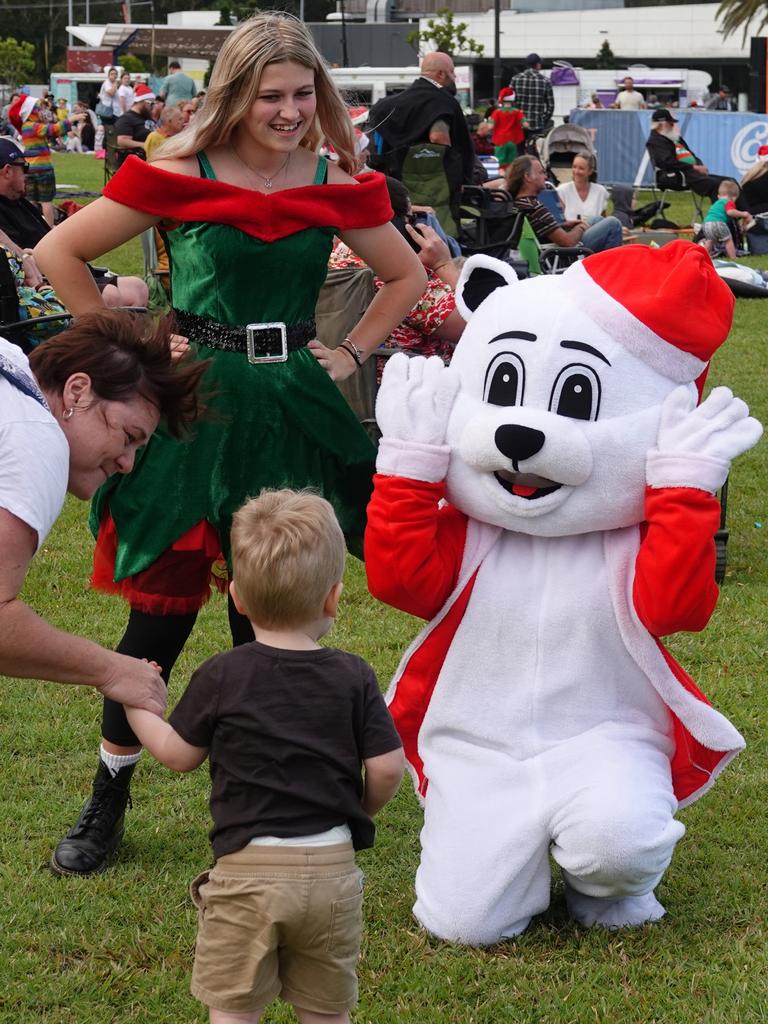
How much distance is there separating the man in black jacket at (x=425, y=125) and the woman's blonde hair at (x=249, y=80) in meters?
7.66

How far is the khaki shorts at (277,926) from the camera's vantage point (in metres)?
2.41

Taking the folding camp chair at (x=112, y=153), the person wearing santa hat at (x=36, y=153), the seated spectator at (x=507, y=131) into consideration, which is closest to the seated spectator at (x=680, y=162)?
the seated spectator at (x=507, y=131)

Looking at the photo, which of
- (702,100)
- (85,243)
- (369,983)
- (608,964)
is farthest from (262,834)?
(702,100)

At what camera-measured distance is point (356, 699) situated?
8.11 ft

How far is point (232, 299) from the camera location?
3449 millimetres

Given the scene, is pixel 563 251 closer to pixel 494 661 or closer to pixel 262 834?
pixel 494 661

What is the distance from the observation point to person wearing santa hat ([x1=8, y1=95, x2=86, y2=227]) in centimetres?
1389

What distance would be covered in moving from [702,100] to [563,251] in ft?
107

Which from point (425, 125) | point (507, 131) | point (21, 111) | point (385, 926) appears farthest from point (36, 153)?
point (385, 926)

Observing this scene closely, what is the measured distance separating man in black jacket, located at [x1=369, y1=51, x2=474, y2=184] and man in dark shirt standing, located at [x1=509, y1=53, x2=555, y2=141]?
1191 centimetres

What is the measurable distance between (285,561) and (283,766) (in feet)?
1.19

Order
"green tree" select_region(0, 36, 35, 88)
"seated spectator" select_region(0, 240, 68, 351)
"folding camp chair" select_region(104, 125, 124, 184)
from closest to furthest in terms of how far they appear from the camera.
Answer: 1. "seated spectator" select_region(0, 240, 68, 351)
2. "folding camp chair" select_region(104, 125, 124, 184)
3. "green tree" select_region(0, 36, 35, 88)

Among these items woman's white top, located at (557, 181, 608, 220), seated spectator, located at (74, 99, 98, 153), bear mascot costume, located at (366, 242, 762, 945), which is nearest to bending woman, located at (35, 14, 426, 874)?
bear mascot costume, located at (366, 242, 762, 945)

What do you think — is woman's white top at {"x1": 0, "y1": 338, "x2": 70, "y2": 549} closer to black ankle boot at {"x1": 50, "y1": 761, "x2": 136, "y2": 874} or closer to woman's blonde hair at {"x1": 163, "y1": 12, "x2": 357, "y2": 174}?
woman's blonde hair at {"x1": 163, "y1": 12, "x2": 357, "y2": 174}
